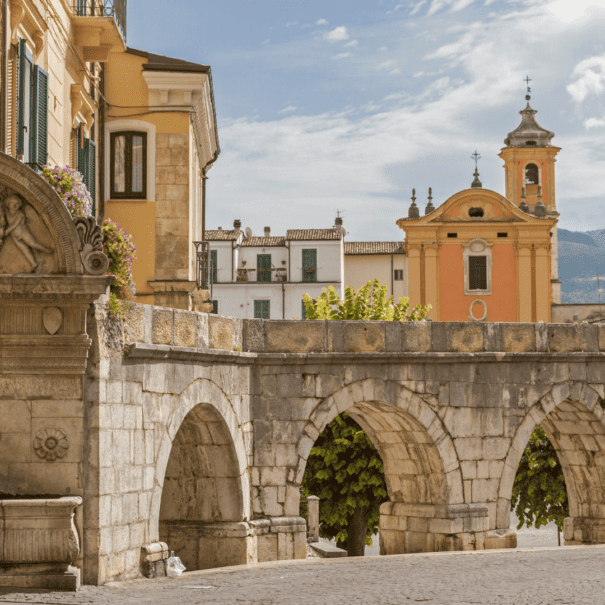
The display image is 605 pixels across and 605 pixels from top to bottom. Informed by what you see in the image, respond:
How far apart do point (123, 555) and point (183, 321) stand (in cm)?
287

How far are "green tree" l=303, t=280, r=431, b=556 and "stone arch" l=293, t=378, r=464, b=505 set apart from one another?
20.5ft

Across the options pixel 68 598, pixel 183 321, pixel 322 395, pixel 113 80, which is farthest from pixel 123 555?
pixel 113 80

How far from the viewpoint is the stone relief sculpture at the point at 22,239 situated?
1045 centimetres

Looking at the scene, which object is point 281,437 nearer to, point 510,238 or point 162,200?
point 162,200

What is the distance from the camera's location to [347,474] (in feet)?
76.0

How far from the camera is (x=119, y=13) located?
16.3m

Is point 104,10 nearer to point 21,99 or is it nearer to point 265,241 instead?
point 21,99

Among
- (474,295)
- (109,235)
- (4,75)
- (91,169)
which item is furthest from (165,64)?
(474,295)

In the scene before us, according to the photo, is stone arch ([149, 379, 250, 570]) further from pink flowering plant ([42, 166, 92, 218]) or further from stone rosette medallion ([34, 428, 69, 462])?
pink flowering plant ([42, 166, 92, 218])

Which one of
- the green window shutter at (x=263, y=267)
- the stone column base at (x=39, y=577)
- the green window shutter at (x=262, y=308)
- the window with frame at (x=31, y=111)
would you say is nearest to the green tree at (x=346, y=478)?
the window with frame at (x=31, y=111)

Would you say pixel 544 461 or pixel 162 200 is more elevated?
pixel 162 200

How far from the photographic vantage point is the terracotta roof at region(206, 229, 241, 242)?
49.3 metres

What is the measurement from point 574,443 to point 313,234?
32.4 m

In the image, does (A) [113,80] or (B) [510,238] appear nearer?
(A) [113,80]
